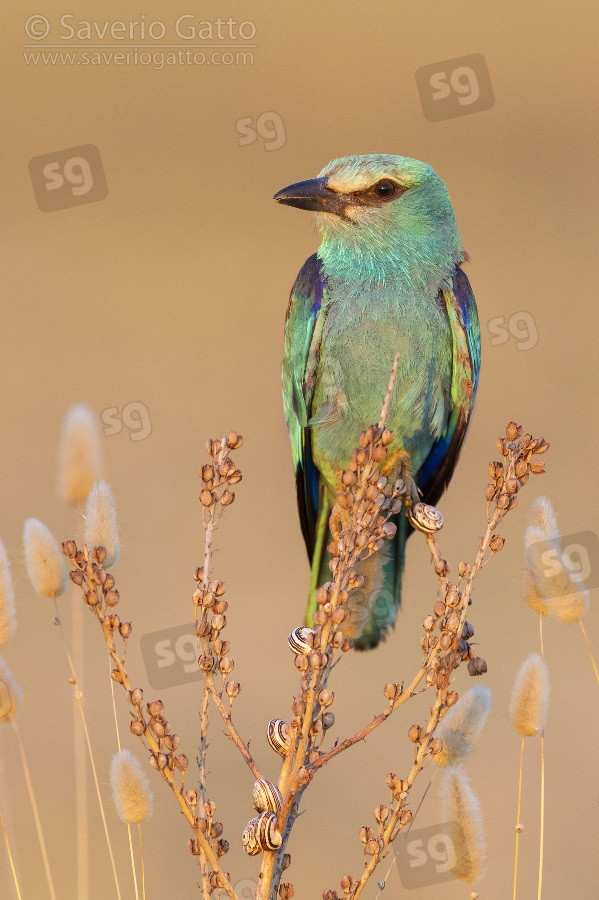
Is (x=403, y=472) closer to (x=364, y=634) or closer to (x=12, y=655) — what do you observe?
(x=364, y=634)

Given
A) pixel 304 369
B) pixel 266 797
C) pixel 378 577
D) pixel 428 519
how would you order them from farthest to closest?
pixel 304 369 → pixel 378 577 → pixel 428 519 → pixel 266 797

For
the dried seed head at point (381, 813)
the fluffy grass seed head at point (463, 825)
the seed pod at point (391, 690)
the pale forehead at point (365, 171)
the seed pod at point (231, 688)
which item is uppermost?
the pale forehead at point (365, 171)

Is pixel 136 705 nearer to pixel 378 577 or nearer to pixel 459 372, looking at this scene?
pixel 378 577

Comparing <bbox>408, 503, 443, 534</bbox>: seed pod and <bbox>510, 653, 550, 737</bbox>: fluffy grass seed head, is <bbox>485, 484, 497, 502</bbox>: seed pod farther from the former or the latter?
<bbox>510, 653, 550, 737</bbox>: fluffy grass seed head

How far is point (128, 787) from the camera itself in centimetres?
152

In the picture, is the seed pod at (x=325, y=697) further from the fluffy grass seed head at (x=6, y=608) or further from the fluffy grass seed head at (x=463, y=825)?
the fluffy grass seed head at (x=6, y=608)

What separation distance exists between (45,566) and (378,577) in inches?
29.8

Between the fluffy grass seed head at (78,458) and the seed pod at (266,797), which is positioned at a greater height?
the fluffy grass seed head at (78,458)

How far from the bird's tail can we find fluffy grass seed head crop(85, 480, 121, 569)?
593 mm

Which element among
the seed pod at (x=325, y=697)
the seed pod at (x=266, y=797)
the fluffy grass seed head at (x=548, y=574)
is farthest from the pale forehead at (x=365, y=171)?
the seed pod at (x=266, y=797)

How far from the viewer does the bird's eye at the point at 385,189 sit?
7.25 ft

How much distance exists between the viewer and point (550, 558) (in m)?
1.61

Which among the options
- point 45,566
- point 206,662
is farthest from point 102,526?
point 206,662

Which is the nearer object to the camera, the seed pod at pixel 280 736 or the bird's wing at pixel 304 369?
the seed pod at pixel 280 736
